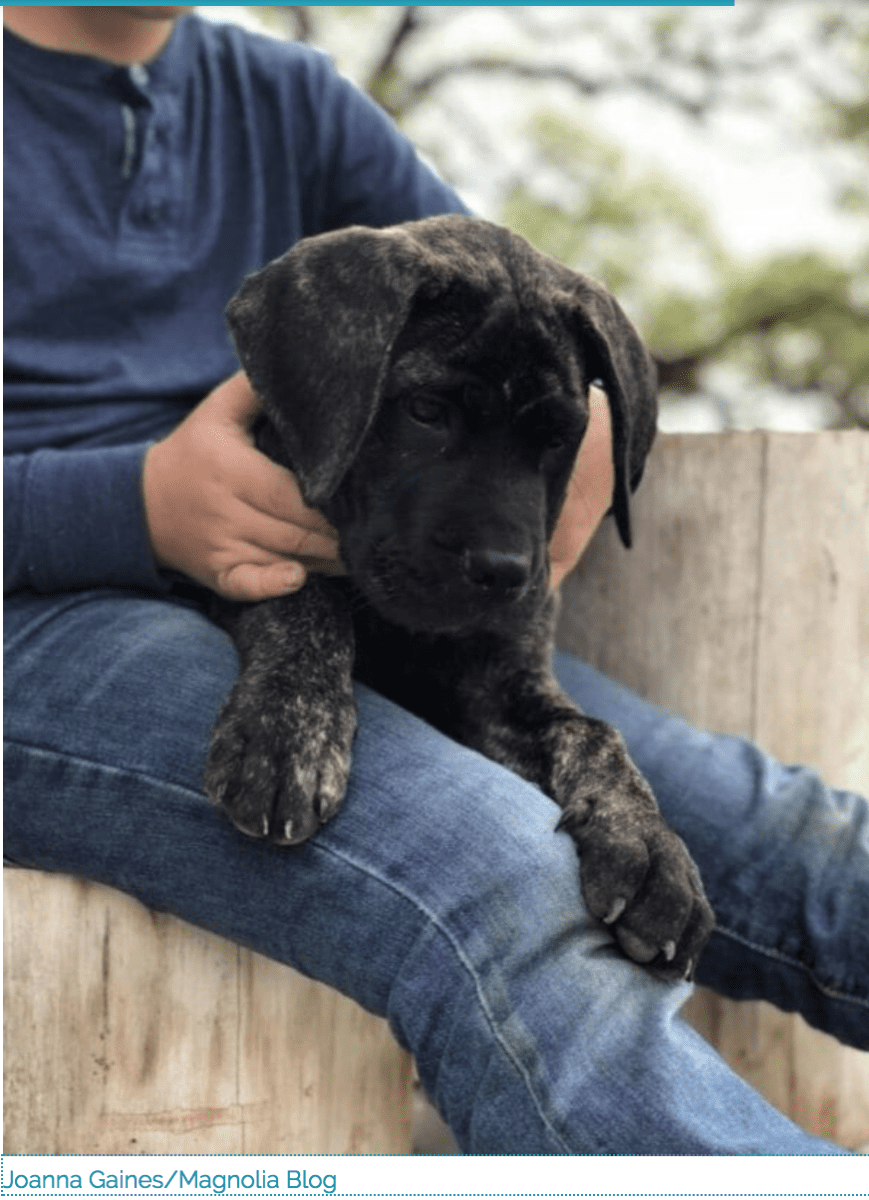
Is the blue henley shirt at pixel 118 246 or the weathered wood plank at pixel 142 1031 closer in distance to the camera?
the weathered wood plank at pixel 142 1031

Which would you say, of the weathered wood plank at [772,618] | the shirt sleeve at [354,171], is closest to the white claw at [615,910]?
the weathered wood plank at [772,618]

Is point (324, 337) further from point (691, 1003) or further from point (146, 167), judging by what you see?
point (691, 1003)

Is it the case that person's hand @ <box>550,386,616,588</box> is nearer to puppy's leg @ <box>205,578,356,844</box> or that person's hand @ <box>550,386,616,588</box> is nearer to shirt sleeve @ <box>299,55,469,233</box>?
puppy's leg @ <box>205,578,356,844</box>

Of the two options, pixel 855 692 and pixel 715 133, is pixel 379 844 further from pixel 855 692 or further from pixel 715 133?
pixel 715 133

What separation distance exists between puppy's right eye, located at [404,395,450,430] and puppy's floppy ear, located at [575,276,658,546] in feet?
1.40

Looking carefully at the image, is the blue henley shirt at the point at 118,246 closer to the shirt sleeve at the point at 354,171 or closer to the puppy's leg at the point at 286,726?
the shirt sleeve at the point at 354,171

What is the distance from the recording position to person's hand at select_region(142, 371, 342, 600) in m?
2.95

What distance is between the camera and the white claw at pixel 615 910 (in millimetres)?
2570

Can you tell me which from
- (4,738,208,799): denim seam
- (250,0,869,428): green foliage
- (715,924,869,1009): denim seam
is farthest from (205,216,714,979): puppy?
(250,0,869,428): green foliage

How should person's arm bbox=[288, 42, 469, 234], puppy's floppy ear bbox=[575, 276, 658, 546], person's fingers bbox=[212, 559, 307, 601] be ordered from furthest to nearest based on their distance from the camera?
person's arm bbox=[288, 42, 469, 234]
puppy's floppy ear bbox=[575, 276, 658, 546]
person's fingers bbox=[212, 559, 307, 601]

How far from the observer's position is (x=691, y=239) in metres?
15.8

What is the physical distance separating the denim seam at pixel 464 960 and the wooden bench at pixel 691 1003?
49 cm

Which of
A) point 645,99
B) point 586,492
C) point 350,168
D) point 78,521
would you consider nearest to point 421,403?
point 586,492
